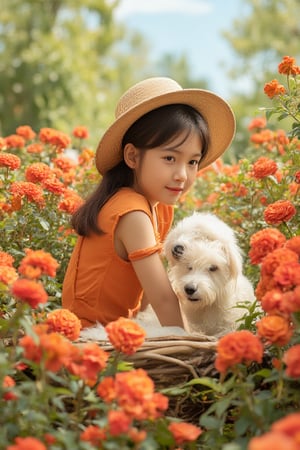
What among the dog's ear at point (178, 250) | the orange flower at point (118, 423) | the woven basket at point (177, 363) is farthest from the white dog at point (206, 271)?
the orange flower at point (118, 423)

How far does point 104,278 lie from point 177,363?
815mm

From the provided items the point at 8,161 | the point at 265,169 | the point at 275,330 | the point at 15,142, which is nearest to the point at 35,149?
the point at 15,142

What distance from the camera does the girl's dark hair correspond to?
2932 mm

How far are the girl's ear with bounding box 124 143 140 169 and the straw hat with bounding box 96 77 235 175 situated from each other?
Result: 0.06 metres

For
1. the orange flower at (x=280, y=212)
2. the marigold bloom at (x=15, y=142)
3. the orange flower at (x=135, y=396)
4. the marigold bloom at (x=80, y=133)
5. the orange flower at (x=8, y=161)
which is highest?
the marigold bloom at (x=80, y=133)

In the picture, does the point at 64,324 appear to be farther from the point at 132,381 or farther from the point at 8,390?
the point at 132,381

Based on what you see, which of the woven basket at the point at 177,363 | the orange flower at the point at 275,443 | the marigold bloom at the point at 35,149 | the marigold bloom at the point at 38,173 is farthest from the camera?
the marigold bloom at the point at 35,149

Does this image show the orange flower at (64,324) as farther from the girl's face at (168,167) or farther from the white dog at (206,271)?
the girl's face at (168,167)

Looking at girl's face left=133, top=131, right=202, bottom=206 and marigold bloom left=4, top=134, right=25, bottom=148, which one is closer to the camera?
girl's face left=133, top=131, right=202, bottom=206

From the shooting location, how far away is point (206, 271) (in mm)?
2795

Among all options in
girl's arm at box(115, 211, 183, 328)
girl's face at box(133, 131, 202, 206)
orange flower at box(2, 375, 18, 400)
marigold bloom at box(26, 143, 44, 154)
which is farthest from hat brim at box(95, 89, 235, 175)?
orange flower at box(2, 375, 18, 400)

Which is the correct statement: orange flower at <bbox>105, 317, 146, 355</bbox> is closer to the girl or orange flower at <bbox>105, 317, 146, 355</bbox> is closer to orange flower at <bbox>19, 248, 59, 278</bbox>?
orange flower at <bbox>19, 248, 59, 278</bbox>

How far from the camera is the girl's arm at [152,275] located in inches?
108

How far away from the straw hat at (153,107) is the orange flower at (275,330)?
4.37 feet
